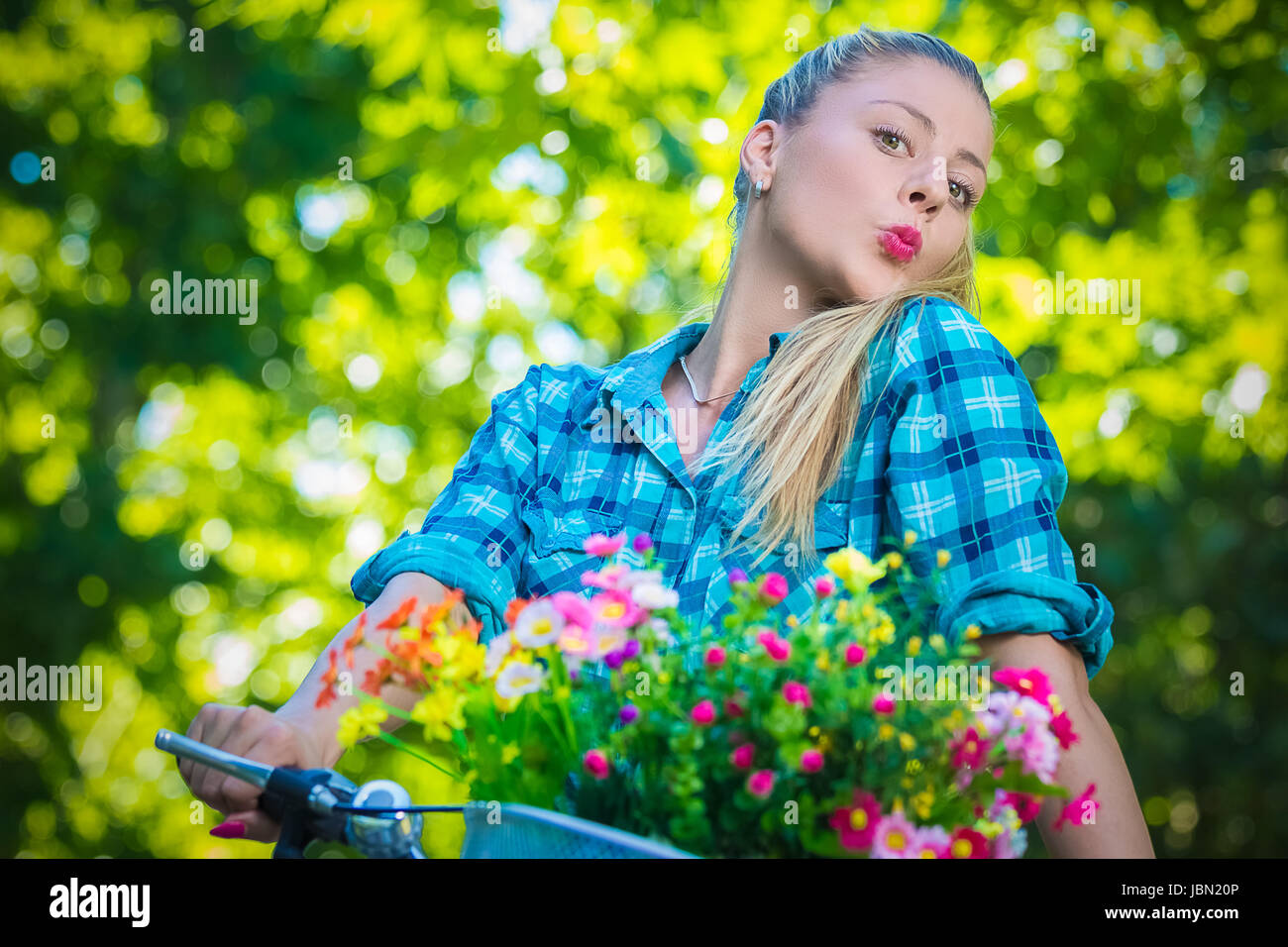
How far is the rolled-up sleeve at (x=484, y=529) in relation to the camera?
1.52 metres

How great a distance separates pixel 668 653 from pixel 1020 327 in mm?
3170

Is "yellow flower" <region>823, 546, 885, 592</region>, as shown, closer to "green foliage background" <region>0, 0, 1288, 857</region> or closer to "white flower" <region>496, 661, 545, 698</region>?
"white flower" <region>496, 661, 545, 698</region>

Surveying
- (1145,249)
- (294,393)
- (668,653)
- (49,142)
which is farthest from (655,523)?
(49,142)

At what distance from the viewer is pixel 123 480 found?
508cm

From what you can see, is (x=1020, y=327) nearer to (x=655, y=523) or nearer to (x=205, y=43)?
(x=655, y=523)

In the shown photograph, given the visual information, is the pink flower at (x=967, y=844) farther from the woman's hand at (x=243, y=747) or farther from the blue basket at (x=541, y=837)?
the woman's hand at (x=243, y=747)

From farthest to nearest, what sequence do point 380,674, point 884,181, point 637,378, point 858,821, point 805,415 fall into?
1. point 637,378
2. point 884,181
3. point 805,415
4. point 380,674
5. point 858,821

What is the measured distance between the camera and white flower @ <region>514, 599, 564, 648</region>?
972 millimetres

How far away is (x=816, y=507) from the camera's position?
149 centimetres

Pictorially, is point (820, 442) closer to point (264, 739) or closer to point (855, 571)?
point (855, 571)

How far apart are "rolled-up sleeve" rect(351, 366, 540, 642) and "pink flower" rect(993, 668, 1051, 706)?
0.74 meters

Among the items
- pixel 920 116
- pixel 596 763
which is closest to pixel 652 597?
pixel 596 763

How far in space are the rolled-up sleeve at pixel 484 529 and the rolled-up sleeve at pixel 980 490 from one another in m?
0.52

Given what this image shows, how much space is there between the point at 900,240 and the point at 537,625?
0.93 meters
